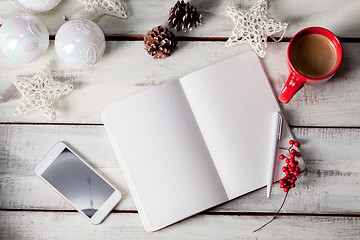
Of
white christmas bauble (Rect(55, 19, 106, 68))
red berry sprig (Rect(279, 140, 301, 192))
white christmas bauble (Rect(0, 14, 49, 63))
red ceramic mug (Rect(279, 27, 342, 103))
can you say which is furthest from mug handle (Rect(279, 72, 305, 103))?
white christmas bauble (Rect(0, 14, 49, 63))

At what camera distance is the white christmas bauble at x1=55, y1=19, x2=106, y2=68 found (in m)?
0.75

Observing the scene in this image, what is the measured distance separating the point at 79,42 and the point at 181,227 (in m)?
0.45

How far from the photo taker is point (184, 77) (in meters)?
0.81

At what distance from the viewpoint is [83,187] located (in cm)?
82

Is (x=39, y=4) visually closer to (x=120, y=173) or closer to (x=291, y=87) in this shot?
(x=120, y=173)

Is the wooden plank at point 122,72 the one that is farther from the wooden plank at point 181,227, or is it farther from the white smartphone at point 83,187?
the wooden plank at point 181,227

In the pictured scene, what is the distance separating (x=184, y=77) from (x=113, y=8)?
219 mm

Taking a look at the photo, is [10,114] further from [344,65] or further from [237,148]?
[344,65]

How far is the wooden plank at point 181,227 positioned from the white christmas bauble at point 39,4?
45cm

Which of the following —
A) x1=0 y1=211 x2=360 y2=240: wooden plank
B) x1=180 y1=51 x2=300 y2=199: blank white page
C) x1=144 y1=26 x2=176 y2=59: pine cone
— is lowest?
x1=0 y1=211 x2=360 y2=240: wooden plank

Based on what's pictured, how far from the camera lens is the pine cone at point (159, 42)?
0.80 meters

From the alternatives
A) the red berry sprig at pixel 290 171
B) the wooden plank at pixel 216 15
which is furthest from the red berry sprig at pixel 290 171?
the wooden plank at pixel 216 15

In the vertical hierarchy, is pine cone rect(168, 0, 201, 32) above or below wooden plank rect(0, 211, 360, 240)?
above

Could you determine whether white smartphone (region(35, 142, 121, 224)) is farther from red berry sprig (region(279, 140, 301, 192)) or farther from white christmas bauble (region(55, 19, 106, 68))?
red berry sprig (region(279, 140, 301, 192))
